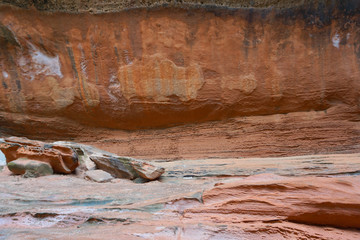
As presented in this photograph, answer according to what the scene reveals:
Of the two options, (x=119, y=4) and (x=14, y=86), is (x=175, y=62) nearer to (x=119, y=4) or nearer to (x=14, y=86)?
(x=119, y=4)

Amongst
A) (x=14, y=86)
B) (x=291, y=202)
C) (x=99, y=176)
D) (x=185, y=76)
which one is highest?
(x=185, y=76)

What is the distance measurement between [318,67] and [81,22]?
216 inches

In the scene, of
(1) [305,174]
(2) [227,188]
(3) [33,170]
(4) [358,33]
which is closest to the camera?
(2) [227,188]

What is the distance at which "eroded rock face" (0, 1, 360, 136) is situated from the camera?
6000 mm

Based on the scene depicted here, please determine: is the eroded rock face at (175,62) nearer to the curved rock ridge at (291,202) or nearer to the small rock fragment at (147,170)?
the small rock fragment at (147,170)

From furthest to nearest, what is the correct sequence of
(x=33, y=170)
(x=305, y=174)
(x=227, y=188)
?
1. (x=33, y=170)
2. (x=305, y=174)
3. (x=227, y=188)

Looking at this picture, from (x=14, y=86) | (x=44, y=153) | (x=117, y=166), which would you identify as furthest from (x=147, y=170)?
(x=14, y=86)

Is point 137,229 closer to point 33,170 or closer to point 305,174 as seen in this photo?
point 305,174

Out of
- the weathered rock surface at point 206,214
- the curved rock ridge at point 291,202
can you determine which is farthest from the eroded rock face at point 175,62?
the curved rock ridge at point 291,202

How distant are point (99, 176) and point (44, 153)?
2.69 ft

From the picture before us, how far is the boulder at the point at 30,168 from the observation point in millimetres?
3182

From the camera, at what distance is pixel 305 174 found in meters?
2.59

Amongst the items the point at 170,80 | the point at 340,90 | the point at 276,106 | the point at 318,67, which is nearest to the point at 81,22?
the point at 170,80

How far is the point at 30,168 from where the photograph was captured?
320cm
